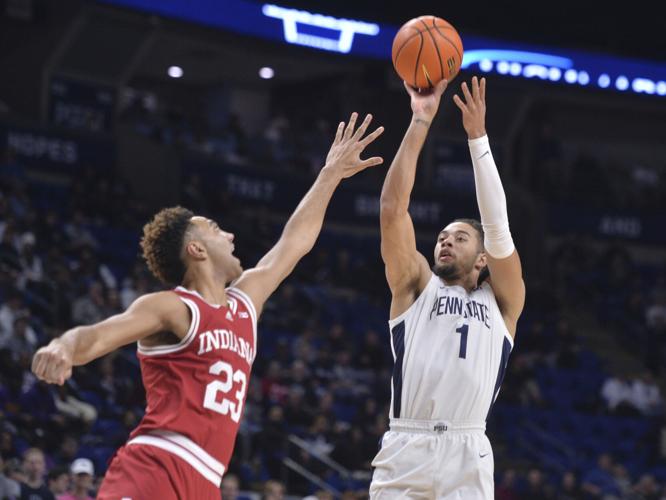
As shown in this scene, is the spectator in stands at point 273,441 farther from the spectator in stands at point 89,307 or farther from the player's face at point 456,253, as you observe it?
the player's face at point 456,253

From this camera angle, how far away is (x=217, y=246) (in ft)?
16.3

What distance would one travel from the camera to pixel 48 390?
1241 cm

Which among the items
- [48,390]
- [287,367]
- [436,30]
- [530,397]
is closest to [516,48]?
[530,397]

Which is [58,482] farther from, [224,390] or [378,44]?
[378,44]

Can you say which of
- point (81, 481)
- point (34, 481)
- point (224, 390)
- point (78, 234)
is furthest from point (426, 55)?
point (78, 234)

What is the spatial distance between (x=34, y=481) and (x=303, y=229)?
5688 millimetres

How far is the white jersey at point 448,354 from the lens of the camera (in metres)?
5.92

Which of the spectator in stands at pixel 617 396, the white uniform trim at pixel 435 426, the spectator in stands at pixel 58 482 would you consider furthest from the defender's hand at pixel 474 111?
the spectator in stands at pixel 617 396

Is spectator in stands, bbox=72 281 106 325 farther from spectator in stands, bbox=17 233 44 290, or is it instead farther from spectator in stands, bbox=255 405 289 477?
spectator in stands, bbox=255 405 289 477

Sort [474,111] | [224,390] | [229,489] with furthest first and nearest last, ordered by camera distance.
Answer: [229,489]
[474,111]
[224,390]

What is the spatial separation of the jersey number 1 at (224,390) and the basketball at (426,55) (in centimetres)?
233

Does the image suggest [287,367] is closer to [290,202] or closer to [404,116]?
[290,202]

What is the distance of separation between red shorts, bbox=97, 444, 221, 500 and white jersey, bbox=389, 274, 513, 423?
1.59 m

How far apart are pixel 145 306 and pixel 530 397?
1554cm
